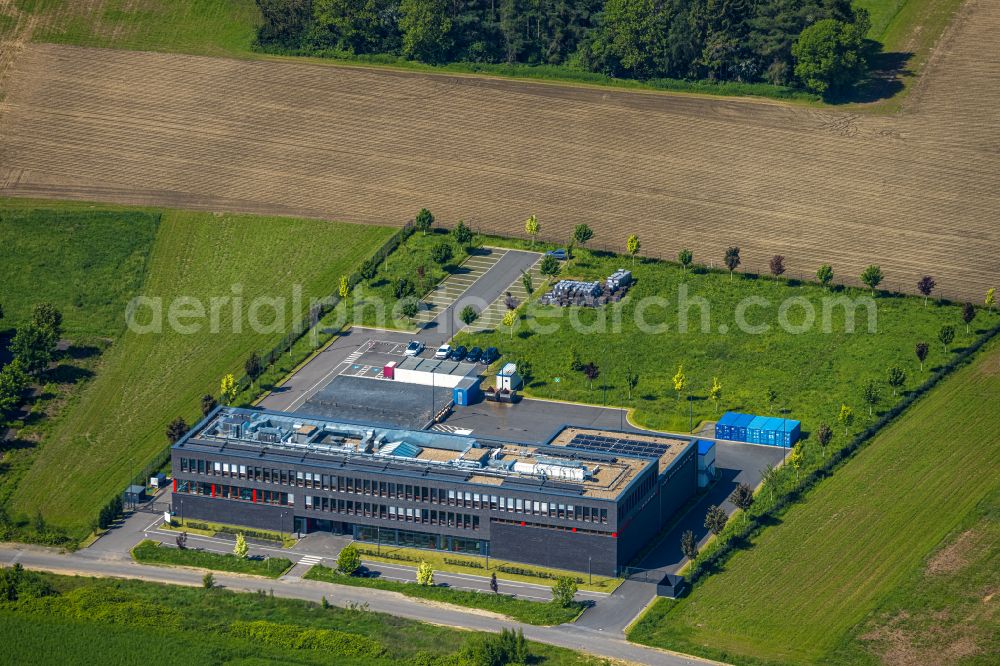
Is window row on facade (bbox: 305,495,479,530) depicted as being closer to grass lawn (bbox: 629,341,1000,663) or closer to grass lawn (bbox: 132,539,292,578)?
grass lawn (bbox: 132,539,292,578)

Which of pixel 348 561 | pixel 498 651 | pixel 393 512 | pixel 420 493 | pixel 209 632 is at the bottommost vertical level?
pixel 209 632

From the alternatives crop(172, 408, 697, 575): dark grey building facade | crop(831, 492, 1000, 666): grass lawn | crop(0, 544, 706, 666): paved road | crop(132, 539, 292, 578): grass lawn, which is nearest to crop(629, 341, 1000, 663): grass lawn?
crop(831, 492, 1000, 666): grass lawn

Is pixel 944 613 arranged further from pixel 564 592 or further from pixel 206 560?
pixel 206 560

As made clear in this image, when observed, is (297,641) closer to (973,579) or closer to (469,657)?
(469,657)

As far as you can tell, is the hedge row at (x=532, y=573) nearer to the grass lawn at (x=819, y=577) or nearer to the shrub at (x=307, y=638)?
the grass lawn at (x=819, y=577)

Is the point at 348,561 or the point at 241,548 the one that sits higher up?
the point at 348,561

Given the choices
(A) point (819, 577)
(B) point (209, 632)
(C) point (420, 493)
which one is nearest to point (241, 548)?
(B) point (209, 632)

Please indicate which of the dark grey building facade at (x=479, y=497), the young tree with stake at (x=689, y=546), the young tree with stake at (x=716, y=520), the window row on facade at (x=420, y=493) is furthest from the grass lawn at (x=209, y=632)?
the young tree with stake at (x=716, y=520)

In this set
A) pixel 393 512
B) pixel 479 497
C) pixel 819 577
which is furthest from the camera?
pixel 393 512
